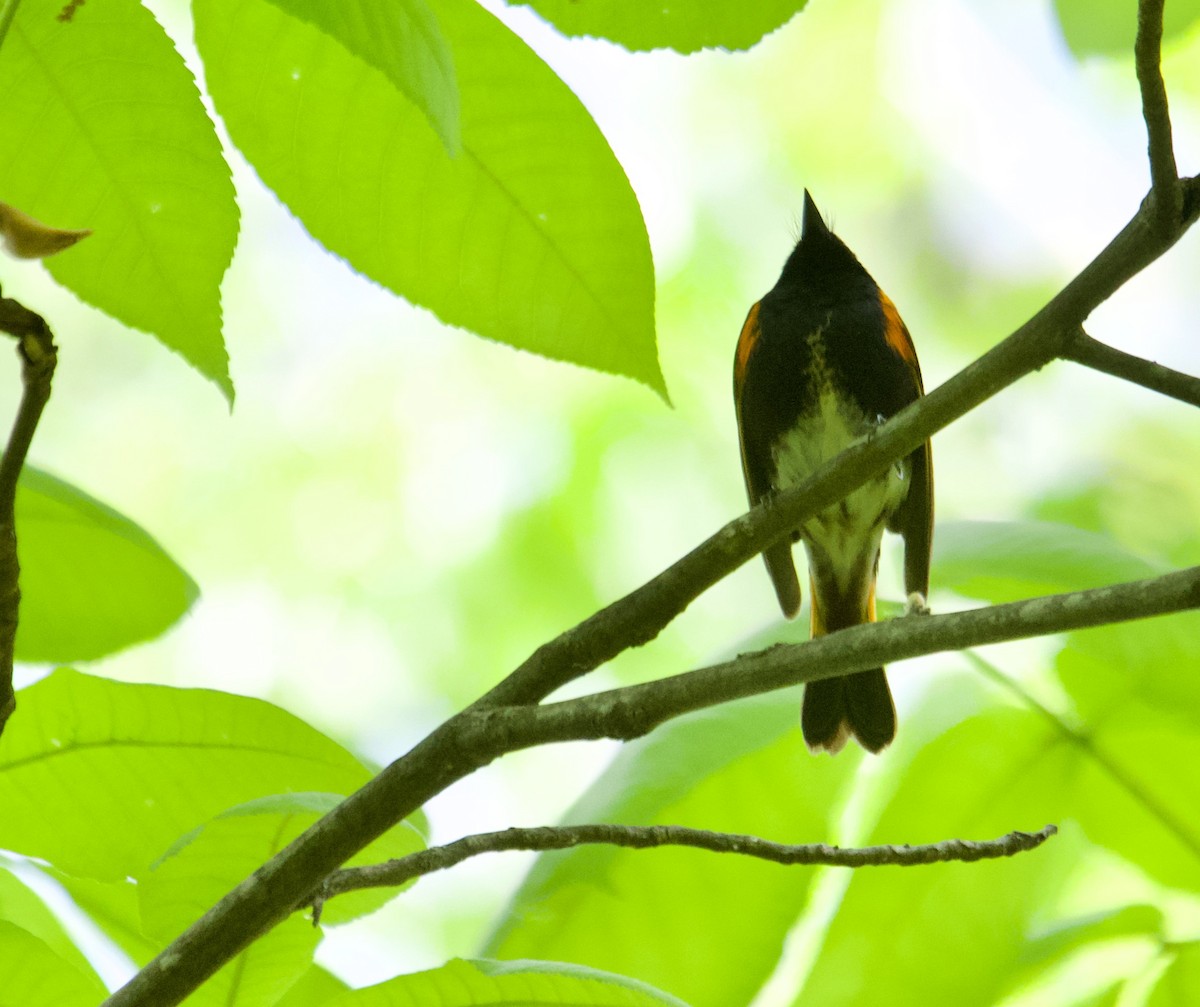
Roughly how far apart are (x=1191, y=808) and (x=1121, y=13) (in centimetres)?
81

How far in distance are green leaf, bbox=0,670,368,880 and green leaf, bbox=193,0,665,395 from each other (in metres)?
0.38

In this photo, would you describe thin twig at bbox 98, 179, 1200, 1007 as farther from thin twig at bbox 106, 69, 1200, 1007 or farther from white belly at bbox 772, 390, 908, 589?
white belly at bbox 772, 390, 908, 589

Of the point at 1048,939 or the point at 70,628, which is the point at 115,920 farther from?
the point at 1048,939

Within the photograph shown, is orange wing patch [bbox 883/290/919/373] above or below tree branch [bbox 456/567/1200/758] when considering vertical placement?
above

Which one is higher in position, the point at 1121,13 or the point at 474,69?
the point at 1121,13

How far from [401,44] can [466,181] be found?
35cm

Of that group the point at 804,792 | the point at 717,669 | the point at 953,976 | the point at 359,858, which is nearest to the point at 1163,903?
the point at 953,976

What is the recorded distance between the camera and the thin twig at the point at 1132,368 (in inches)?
32.0

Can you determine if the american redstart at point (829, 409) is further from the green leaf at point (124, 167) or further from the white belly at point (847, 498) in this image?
the green leaf at point (124, 167)

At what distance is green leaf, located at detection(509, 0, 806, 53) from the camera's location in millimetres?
865

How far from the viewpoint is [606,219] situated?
956 millimetres

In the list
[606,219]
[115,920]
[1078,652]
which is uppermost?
[606,219]

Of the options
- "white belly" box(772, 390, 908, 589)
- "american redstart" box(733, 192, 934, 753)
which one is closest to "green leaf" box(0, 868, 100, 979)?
"american redstart" box(733, 192, 934, 753)

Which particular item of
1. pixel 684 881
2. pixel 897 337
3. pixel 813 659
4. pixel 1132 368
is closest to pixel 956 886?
pixel 684 881
